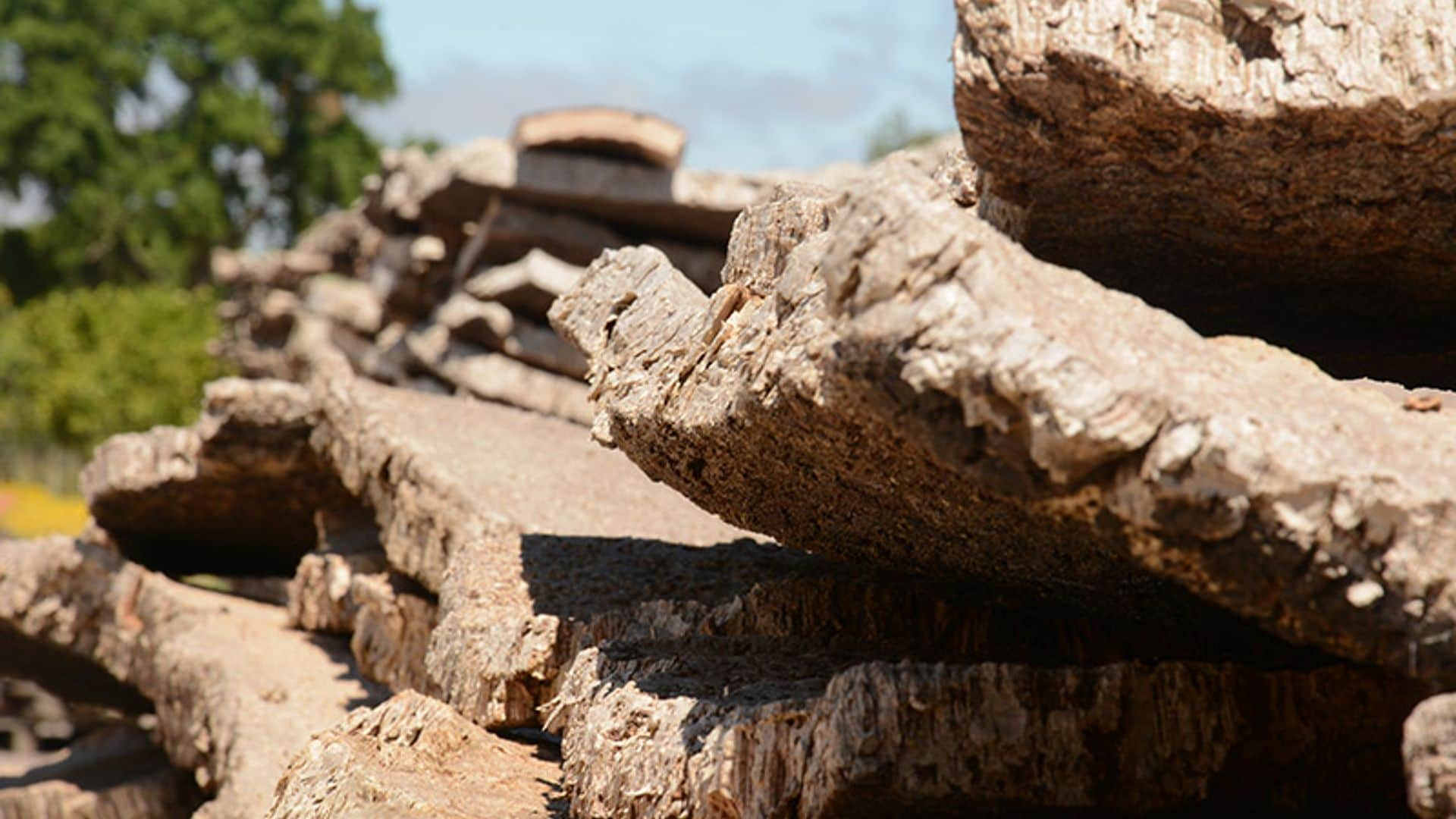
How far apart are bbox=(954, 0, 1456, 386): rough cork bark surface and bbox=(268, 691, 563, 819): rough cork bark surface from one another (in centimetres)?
169

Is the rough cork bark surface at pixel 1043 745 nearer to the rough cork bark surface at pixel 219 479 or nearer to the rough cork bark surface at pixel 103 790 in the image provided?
the rough cork bark surface at pixel 219 479

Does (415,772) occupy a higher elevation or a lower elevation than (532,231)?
lower

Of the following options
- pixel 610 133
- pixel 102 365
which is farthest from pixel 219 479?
pixel 102 365

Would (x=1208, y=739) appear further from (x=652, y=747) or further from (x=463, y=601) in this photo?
(x=463, y=601)

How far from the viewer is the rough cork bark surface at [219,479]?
23.0 feet

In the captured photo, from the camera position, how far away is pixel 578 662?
3.61 meters

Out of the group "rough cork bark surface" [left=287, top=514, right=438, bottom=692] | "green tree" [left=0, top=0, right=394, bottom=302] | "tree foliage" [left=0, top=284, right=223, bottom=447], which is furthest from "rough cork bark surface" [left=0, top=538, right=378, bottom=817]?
"green tree" [left=0, top=0, right=394, bottom=302]

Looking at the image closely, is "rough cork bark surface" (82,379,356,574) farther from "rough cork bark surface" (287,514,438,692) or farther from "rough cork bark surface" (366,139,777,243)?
"rough cork bark surface" (366,139,777,243)

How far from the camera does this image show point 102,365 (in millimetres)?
28719

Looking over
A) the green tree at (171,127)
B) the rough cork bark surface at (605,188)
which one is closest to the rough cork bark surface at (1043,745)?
the rough cork bark surface at (605,188)

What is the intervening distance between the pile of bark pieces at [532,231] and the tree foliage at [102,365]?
14.4 metres

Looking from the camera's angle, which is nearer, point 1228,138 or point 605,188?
point 1228,138

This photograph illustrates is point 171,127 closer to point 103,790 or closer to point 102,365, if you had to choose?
point 102,365

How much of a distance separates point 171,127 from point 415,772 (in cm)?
4168
